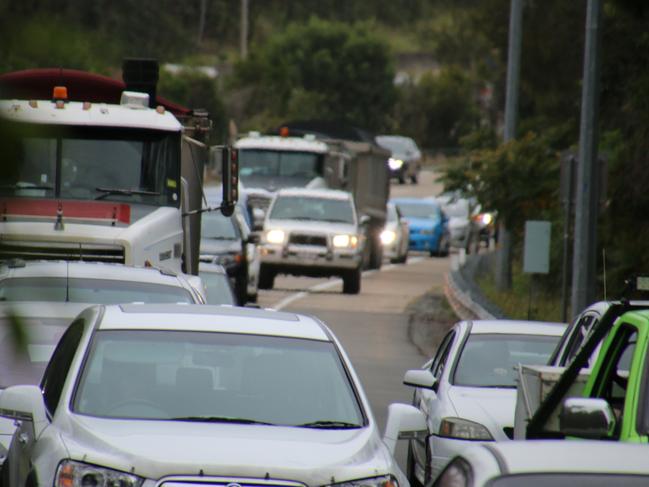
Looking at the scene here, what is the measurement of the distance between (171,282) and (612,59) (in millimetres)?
16963

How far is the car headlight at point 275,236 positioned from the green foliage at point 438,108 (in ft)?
198

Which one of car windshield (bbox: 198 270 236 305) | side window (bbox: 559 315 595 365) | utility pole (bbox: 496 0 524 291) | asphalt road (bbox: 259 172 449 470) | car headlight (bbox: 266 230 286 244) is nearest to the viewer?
side window (bbox: 559 315 595 365)

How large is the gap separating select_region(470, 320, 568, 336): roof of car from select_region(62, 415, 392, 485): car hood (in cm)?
539

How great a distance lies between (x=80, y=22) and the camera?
2752mm

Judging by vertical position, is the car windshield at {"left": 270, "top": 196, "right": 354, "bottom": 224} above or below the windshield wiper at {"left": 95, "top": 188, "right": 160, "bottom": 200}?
below

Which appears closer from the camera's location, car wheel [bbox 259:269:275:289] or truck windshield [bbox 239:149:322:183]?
car wheel [bbox 259:269:275:289]

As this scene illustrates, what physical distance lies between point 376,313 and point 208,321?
74.3ft

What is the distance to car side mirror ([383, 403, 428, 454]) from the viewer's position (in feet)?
25.0

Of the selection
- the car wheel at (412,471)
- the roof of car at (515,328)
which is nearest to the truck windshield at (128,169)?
the roof of car at (515,328)

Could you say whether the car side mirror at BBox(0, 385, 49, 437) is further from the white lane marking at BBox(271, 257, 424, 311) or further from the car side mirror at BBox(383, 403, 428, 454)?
the white lane marking at BBox(271, 257, 424, 311)

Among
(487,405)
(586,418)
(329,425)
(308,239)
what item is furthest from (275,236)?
(586,418)

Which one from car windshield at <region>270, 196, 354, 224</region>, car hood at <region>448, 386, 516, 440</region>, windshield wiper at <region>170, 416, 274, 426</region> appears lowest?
car windshield at <region>270, 196, 354, 224</region>

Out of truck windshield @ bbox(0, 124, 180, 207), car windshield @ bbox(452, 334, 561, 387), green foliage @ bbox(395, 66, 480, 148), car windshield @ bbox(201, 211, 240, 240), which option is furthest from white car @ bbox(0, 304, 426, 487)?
green foliage @ bbox(395, 66, 480, 148)

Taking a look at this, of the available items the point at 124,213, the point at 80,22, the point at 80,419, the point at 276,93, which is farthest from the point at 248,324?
the point at 276,93
